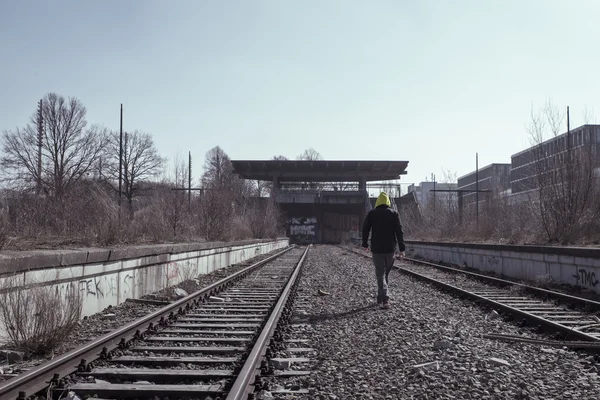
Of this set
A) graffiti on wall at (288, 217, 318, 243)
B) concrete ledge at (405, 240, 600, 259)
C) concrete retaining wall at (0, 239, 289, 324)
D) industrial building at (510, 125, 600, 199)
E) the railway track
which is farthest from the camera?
graffiti on wall at (288, 217, 318, 243)

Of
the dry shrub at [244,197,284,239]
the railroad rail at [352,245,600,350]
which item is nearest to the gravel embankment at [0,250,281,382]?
the railroad rail at [352,245,600,350]

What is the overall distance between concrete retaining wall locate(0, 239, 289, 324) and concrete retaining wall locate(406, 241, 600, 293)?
891cm

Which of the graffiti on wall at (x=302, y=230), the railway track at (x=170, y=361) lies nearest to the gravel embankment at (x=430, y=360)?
the railway track at (x=170, y=361)

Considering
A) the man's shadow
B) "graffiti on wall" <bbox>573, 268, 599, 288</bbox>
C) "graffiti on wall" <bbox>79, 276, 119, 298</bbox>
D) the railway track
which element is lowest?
the man's shadow

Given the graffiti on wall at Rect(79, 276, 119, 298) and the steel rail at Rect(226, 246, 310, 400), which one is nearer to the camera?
the steel rail at Rect(226, 246, 310, 400)

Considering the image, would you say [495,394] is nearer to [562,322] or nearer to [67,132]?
[562,322]

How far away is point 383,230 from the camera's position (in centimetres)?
1032

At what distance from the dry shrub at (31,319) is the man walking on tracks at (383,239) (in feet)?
18.3

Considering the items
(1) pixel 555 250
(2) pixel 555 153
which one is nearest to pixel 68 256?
(1) pixel 555 250

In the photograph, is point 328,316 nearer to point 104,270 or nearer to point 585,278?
point 104,270

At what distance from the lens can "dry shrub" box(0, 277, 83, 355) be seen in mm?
5984

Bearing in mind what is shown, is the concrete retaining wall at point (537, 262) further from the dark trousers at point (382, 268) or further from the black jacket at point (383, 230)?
the dark trousers at point (382, 268)

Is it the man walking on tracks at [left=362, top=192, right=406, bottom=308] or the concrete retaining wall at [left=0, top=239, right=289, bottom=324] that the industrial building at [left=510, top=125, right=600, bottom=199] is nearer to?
the man walking on tracks at [left=362, top=192, right=406, bottom=308]

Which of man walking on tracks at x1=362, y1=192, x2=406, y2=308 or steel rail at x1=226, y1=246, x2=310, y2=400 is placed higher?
man walking on tracks at x1=362, y1=192, x2=406, y2=308
